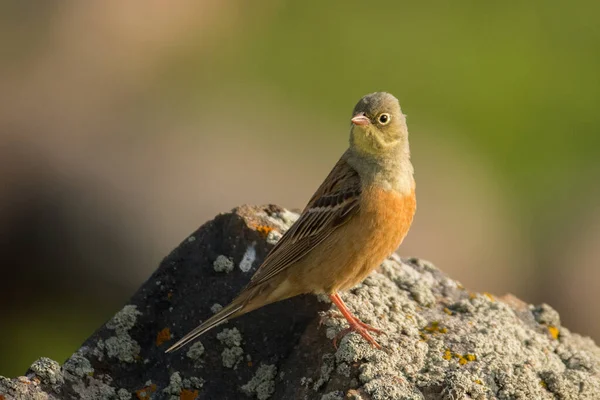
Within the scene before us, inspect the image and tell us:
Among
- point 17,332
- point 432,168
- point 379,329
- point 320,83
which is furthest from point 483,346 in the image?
point 320,83

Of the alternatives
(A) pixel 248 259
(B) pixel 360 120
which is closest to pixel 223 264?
(A) pixel 248 259

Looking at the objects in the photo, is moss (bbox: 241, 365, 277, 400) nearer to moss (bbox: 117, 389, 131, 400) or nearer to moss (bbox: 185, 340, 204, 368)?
moss (bbox: 185, 340, 204, 368)

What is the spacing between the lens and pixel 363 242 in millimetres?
7441

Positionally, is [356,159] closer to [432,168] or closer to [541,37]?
[432,168]

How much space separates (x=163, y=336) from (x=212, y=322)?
426 mm

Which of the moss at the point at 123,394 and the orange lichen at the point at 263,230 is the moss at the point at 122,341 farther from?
the orange lichen at the point at 263,230

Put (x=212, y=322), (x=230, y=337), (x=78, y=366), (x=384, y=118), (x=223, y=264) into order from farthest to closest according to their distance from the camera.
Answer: (x=384, y=118)
(x=223, y=264)
(x=230, y=337)
(x=212, y=322)
(x=78, y=366)

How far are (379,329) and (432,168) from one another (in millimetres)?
9510

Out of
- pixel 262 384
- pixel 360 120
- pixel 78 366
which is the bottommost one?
pixel 78 366

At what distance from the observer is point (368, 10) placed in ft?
65.1

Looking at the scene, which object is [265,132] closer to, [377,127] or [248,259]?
[377,127]

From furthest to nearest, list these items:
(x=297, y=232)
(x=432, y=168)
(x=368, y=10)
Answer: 1. (x=368, y=10)
2. (x=432, y=168)
3. (x=297, y=232)

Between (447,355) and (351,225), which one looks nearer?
(447,355)

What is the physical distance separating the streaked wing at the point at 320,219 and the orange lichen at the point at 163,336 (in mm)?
758
